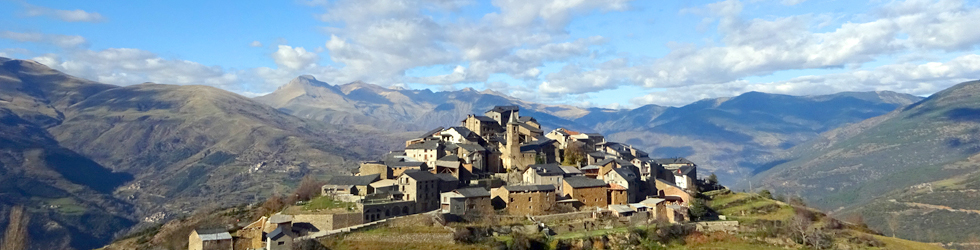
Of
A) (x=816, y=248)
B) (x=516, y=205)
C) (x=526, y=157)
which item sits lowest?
(x=816, y=248)

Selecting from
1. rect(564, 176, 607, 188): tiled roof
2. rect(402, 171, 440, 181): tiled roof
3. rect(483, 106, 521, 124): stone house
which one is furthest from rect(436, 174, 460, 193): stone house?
rect(483, 106, 521, 124): stone house

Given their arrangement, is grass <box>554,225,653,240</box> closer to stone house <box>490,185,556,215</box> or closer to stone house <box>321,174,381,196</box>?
stone house <box>490,185,556,215</box>

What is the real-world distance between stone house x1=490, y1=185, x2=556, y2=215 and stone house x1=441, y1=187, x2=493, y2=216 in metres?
Result: 1.83

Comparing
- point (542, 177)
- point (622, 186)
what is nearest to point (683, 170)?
point (622, 186)

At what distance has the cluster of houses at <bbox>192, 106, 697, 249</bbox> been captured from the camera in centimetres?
6194

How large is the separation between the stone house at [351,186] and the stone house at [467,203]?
8847mm

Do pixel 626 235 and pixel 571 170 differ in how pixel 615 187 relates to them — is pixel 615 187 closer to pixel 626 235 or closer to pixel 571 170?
pixel 571 170

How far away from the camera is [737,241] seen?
2480 inches

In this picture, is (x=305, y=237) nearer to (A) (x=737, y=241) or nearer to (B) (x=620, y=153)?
(A) (x=737, y=241)

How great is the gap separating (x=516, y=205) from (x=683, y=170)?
3074 centimetres

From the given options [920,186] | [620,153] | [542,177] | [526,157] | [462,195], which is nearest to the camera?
[462,195]

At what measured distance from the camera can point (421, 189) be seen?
6356cm

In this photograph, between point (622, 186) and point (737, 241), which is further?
point (622, 186)

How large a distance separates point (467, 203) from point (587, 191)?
12786 millimetres
